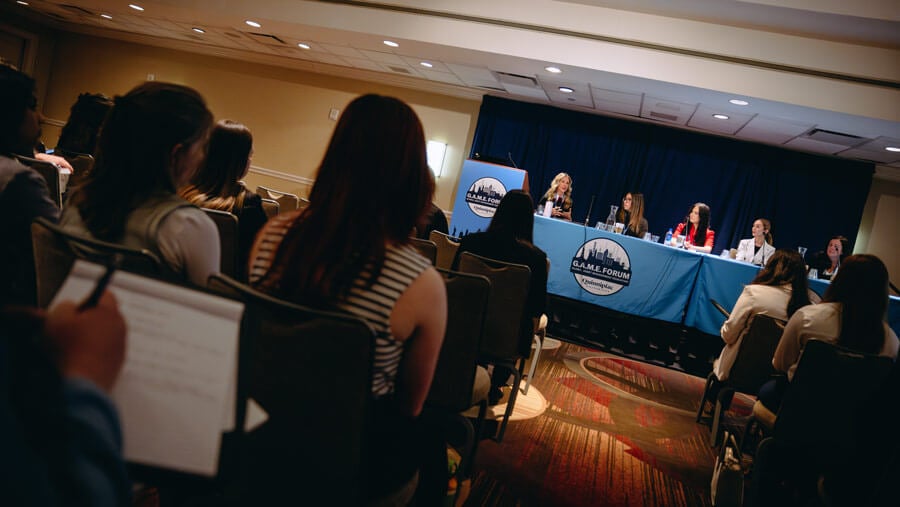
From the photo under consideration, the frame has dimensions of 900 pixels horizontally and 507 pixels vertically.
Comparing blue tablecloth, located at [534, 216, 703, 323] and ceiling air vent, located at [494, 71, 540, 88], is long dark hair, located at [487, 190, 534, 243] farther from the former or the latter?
ceiling air vent, located at [494, 71, 540, 88]

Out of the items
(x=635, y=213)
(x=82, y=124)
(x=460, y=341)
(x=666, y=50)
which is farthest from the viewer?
(x=635, y=213)

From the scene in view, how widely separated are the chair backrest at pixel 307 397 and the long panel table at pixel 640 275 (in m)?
4.42

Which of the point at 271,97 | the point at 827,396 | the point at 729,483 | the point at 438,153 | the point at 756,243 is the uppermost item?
the point at 271,97

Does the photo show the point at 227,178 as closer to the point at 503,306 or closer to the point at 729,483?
the point at 503,306

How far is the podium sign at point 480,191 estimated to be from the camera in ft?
20.4

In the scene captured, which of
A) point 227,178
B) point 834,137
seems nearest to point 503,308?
point 227,178

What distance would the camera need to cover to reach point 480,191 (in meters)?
6.38

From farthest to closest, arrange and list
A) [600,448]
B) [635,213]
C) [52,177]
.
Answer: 1. [635,213]
2. [600,448]
3. [52,177]

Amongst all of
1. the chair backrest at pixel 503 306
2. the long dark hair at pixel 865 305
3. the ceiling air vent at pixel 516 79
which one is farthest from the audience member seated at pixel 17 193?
the ceiling air vent at pixel 516 79

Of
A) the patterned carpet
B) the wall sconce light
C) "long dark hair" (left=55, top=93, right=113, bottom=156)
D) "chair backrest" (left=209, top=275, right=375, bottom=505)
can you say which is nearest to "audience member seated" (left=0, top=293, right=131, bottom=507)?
"chair backrest" (left=209, top=275, right=375, bottom=505)

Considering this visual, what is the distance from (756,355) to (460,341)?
2.16 meters

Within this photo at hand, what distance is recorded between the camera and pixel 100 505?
1.44 feet

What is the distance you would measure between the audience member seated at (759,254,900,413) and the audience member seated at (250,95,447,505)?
2139mm

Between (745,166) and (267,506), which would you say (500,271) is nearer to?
(267,506)
